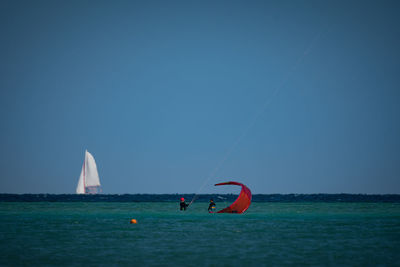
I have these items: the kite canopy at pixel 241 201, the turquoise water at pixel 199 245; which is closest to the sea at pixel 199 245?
the turquoise water at pixel 199 245

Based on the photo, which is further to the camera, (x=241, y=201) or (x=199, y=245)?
(x=241, y=201)

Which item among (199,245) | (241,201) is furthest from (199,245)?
(241,201)

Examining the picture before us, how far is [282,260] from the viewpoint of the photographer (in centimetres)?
2100

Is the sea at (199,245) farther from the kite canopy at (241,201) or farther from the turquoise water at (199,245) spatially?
the kite canopy at (241,201)

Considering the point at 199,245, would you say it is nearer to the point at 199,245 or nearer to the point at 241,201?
the point at 199,245

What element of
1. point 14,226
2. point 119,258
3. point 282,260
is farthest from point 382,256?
point 14,226

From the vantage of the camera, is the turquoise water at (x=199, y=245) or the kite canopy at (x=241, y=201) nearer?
the turquoise water at (x=199, y=245)

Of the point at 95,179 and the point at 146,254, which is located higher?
the point at 95,179

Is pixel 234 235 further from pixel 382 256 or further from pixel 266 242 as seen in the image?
pixel 382 256

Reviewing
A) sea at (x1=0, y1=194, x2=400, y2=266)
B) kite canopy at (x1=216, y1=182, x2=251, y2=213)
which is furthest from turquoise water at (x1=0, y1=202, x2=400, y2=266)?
kite canopy at (x1=216, y1=182, x2=251, y2=213)

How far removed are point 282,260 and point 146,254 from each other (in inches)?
241

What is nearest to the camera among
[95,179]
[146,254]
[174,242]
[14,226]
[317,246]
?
[146,254]

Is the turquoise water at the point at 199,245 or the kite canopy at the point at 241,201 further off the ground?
the kite canopy at the point at 241,201

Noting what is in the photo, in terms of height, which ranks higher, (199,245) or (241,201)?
(241,201)
